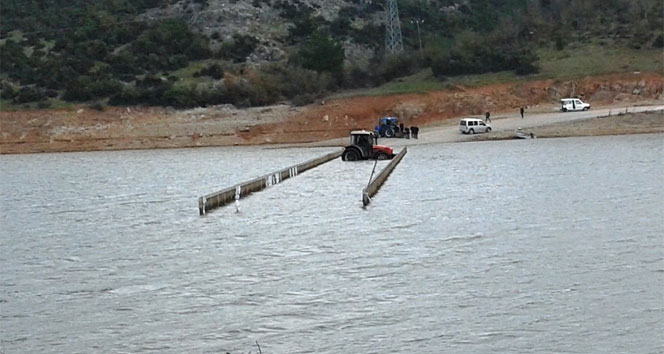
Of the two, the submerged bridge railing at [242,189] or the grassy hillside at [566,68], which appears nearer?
the submerged bridge railing at [242,189]

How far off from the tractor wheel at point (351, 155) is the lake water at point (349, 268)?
12.0 metres

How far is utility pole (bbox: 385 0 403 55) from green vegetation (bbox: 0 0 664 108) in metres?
2.41

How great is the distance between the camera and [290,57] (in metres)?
101

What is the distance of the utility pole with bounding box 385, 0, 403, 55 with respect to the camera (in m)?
101

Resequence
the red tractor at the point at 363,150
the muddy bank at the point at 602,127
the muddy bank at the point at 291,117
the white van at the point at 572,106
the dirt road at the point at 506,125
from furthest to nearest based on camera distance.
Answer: the muddy bank at the point at 291,117 → the white van at the point at 572,106 → the dirt road at the point at 506,125 → the muddy bank at the point at 602,127 → the red tractor at the point at 363,150

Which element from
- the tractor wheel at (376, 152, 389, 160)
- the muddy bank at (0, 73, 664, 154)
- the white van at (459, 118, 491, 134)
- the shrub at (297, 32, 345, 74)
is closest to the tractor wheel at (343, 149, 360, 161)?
the tractor wheel at (376, 152, 389, 160)

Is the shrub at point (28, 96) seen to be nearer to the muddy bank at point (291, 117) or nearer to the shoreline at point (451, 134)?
the muddy bank at point (291, 117)

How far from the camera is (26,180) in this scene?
56500 millimetres

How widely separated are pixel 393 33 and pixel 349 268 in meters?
86.3

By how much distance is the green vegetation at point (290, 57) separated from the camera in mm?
91188

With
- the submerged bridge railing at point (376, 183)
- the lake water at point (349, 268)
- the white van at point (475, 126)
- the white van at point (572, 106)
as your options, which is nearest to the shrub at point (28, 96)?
the white van at point (475, 126)

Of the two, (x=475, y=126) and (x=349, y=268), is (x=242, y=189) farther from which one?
(x=475, y=126)

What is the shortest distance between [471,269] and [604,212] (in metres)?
9.68

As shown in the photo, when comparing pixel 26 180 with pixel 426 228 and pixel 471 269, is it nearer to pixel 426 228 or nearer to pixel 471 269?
pixel 426 228
